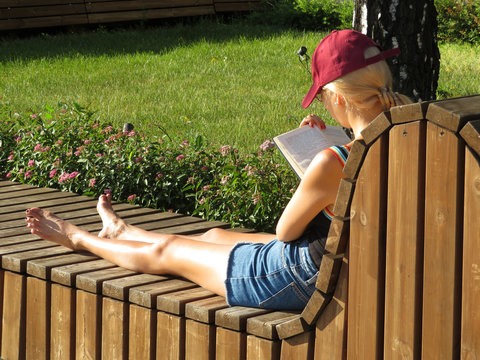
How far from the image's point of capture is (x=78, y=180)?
5133mm

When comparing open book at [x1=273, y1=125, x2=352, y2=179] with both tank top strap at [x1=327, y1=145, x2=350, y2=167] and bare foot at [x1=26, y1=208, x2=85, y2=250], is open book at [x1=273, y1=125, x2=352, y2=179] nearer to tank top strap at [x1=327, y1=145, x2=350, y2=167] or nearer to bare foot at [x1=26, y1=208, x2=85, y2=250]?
tank top strap at [x1=327, y1=145, x2=350, y2=167]

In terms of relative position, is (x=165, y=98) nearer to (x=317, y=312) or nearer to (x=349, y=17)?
(x=349, y=17)

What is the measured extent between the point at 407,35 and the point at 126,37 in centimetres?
774

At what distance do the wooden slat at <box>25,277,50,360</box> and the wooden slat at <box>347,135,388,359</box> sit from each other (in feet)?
4.63

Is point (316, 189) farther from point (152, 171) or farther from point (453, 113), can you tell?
point (152, 171)

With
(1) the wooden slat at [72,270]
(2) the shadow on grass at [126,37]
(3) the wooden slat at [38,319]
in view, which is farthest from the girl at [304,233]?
(2) the shadow on grass at [126,37]

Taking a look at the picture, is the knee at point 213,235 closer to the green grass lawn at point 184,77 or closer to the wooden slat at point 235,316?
the wooden slat at point 235,316

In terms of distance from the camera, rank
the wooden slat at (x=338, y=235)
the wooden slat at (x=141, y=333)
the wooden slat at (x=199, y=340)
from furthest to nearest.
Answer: the wooden slat at (x=141, y=333) < the wooden slat at (x=199, y=340) < the wooden slat at (x=338, y=235)

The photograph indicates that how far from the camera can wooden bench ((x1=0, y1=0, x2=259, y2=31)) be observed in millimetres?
11930

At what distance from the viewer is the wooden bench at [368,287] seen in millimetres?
2023

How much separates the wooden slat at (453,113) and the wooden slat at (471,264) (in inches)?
2.9

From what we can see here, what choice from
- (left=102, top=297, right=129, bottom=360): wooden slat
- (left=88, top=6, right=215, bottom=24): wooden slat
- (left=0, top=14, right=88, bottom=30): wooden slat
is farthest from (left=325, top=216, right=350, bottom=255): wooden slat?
(left=88, top=6, right=215, bottom=24): wooden slat

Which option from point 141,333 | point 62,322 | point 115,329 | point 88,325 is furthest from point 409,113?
point 62,322

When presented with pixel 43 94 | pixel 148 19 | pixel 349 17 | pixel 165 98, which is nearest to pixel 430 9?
pixel 165 98
